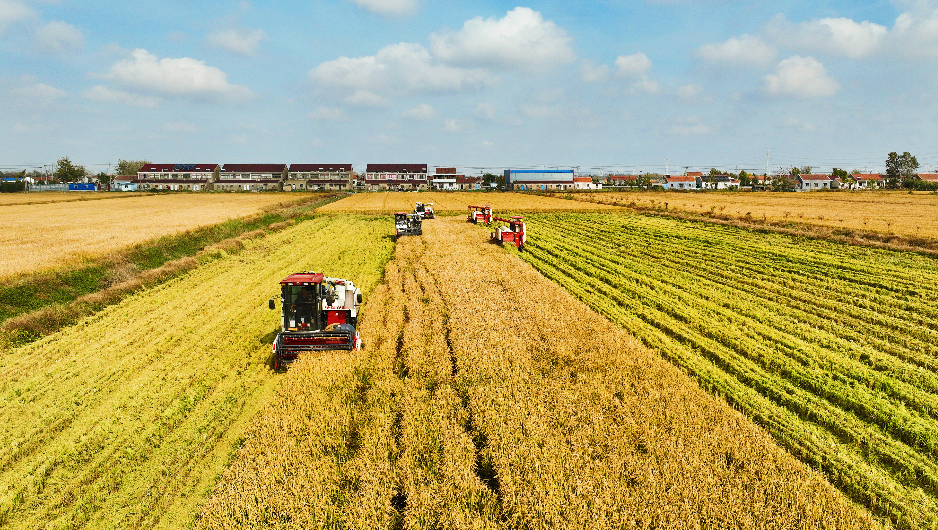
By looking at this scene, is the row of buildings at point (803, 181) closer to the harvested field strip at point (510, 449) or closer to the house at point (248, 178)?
the house at point (248, 178)

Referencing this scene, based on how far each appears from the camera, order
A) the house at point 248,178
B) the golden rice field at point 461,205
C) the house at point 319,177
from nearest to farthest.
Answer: the golden rice field at point 461,205, the house at point 248,178, the house at point 319,177

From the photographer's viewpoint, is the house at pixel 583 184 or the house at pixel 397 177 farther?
the house at pixel 583 184

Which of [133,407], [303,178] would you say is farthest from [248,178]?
[133,407]

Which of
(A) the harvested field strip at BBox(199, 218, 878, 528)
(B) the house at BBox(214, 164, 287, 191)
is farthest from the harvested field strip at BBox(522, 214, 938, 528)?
(B) the house at BBox(214, 164, 287, 191)

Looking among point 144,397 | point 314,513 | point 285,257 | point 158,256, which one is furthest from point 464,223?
point 314,513

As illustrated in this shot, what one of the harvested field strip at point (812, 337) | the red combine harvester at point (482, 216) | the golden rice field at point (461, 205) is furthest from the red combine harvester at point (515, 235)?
the golden rice field at point (461, 205)

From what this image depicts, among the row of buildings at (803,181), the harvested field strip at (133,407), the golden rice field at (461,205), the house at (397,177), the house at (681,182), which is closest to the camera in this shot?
the harvested field strip at (133,407)
